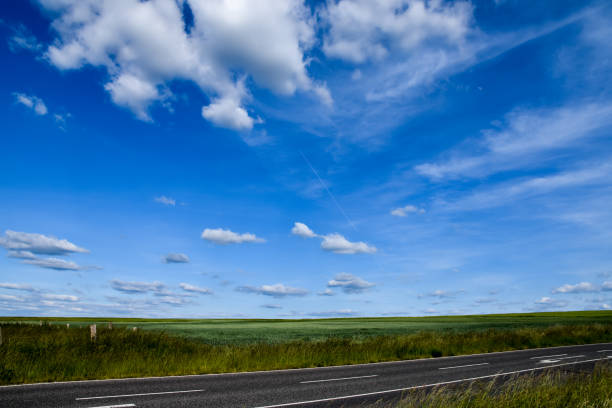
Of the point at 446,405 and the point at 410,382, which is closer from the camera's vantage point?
the point at 446,405

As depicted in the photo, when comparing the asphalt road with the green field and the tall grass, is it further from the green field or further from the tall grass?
the green field

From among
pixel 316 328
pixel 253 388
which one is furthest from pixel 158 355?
pixel 316 328

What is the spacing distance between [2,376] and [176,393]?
618cm

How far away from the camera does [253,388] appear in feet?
36.0

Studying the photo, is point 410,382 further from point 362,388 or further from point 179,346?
point 179,346

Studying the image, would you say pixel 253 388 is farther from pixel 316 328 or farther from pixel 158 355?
pixel 316 328

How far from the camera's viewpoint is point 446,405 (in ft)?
23.3

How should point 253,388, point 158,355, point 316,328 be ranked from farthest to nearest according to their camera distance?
point 316,328, point 158,355, point 253,388

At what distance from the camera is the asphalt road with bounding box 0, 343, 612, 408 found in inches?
359

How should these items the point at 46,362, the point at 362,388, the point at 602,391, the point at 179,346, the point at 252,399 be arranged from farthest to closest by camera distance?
the point at 179,346 → the point at 46,362 → the point at 362,388 → the point at 252,399 → the point at 602,391

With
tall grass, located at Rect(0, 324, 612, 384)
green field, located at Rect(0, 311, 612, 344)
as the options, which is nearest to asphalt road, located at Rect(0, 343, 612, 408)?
tall grass, located at Rect(0, 324, 612, 384)

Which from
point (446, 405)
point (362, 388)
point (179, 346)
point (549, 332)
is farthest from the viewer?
point (549, 332)

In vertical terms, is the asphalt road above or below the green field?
below

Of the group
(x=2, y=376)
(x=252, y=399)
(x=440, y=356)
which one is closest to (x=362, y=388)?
(x=252, y=399)
